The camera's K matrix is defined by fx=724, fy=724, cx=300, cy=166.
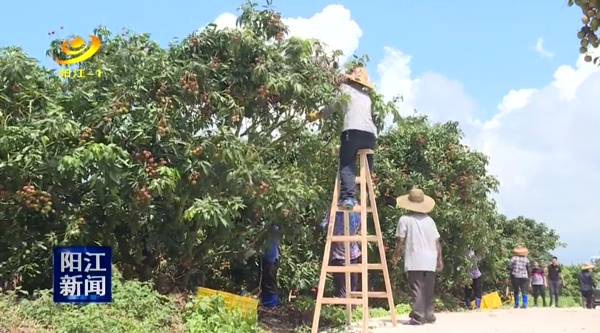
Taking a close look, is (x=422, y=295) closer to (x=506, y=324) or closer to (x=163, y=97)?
(x=506, y=324)

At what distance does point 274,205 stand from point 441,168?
569cm

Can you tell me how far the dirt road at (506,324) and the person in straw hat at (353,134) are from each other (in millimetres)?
1464

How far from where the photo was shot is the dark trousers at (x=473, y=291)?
14445 mm

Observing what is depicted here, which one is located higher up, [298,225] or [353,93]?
[353,93]

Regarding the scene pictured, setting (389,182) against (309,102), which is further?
(389,182)

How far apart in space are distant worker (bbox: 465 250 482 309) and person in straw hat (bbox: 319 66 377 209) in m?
6.29

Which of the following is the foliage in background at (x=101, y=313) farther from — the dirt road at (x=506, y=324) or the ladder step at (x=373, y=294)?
the dirt road at (x=506, y=324)

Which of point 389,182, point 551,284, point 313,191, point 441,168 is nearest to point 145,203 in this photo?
point 313,191

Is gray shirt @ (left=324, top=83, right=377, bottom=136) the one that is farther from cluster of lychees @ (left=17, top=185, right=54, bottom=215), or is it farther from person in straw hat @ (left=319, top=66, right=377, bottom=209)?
cluster of lychees @ (left=17, top=185, right=54, bottom=215)

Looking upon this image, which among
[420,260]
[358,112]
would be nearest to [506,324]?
[420,260]

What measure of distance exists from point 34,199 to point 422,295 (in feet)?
13.6

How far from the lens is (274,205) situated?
24.9 feet

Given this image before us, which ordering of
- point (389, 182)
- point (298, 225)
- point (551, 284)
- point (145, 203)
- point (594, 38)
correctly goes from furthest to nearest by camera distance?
point (551, 284) → point (389, 182) → point (298, 225) → point (145, 203) → point (594, 38)

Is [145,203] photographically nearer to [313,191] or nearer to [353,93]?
[313,191]
